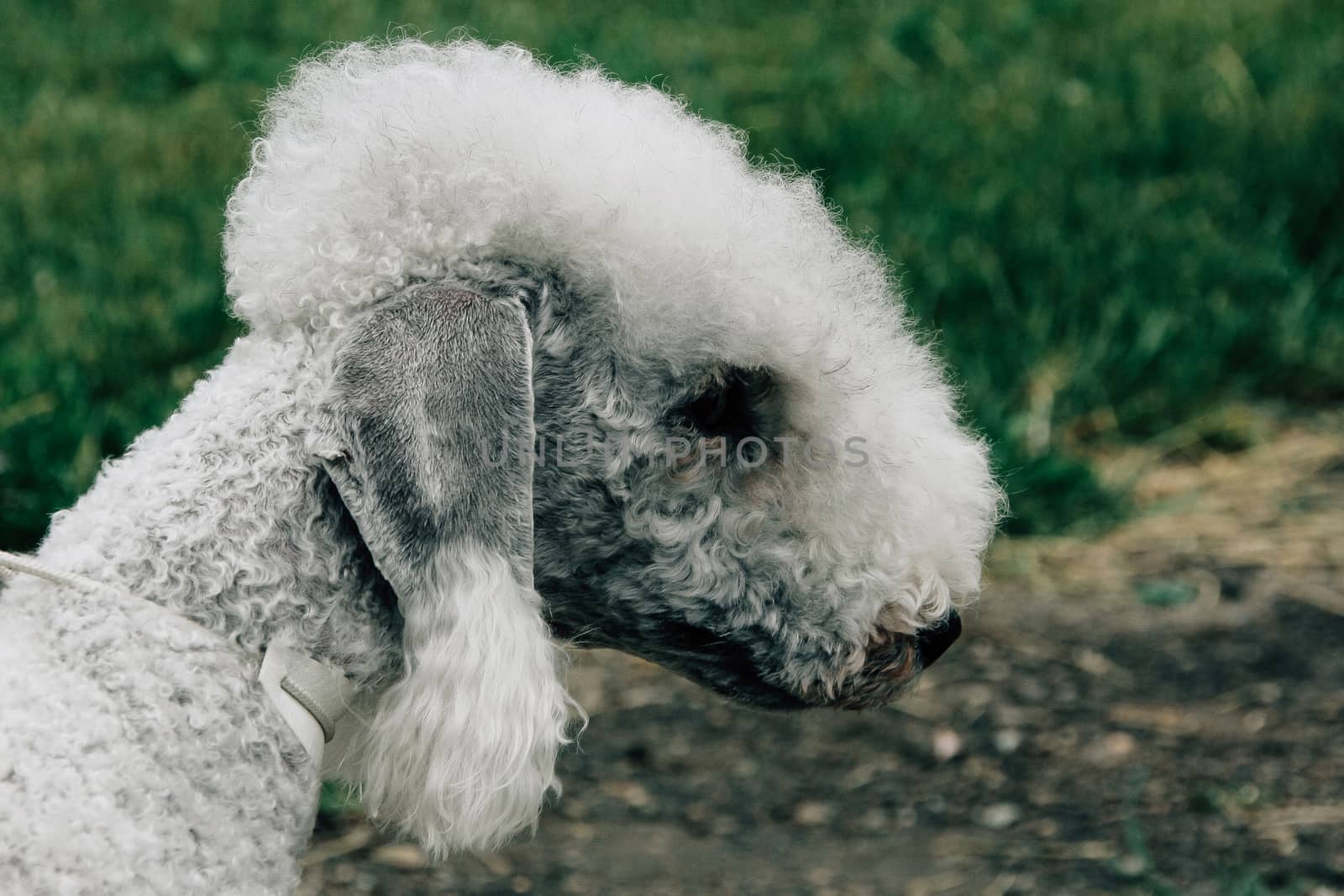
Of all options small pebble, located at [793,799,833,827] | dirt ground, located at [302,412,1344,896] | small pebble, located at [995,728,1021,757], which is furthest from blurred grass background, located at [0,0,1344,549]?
small pebble, located at [793,799,833,827]

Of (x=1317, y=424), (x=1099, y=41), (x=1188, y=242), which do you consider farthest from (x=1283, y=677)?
(x=1099, y=41)

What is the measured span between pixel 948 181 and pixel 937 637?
349cm

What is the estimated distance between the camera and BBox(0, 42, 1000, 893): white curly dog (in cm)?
164

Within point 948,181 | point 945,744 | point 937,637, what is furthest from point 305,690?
point 948,181

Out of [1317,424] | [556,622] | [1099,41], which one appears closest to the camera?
[556,622]

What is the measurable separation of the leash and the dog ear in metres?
0.06

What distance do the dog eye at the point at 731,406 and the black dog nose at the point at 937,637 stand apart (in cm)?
36

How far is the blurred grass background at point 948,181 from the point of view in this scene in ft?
13.4

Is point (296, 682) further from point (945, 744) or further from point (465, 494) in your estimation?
point (945, 744)

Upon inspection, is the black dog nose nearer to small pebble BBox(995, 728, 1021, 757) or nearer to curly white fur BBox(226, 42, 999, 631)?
curly white fur BBox(226, 42, 999, 631)

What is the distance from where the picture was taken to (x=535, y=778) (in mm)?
1728

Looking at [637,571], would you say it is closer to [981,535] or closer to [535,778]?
[535,778]

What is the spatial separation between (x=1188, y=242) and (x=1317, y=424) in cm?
73

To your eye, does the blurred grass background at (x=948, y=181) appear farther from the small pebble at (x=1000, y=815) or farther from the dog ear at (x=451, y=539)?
the dog ear at (x=451, y=539)
